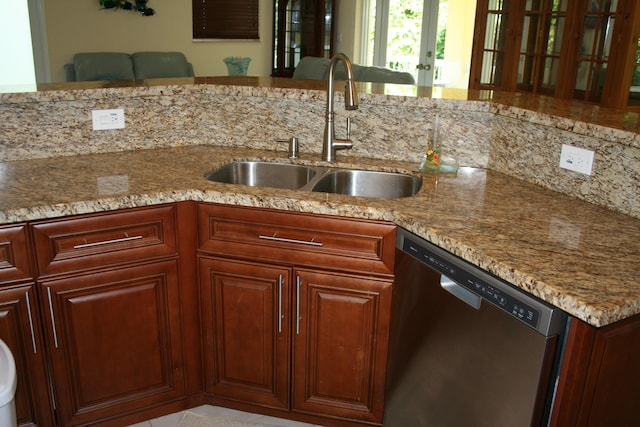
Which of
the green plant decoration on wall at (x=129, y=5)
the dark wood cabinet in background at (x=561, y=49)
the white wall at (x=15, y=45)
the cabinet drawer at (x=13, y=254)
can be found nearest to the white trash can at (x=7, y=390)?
the cabinet drawer at (x=13, y=254)

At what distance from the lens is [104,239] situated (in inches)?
76.1

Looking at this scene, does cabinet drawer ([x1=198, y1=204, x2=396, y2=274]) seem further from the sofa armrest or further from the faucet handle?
the sofa armrest

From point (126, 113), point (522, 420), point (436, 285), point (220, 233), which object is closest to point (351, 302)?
point (436, 285)

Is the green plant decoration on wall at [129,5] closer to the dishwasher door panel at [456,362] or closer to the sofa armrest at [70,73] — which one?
the sofa armrest at [70,73]

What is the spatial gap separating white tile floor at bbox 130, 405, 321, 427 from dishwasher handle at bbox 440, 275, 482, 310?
93cm

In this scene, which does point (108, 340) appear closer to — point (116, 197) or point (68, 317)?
point (68, 317)

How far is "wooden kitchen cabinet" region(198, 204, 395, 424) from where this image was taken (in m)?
1.96

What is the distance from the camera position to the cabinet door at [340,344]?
1989 millimetres

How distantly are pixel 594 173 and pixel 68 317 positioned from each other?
1.77 m

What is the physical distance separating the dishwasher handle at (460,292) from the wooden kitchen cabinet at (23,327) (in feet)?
4.09

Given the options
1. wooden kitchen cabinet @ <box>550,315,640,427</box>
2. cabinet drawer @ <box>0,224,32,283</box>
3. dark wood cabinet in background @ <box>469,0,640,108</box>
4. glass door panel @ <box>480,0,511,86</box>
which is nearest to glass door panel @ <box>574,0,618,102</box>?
dark wood cabinet in background @ <box>469,0,640,108</box>

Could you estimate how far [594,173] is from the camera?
195cm

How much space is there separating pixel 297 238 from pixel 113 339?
2.38 ft

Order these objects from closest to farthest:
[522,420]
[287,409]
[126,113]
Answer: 1. [522,420]
2. [287,409]
3. [126,113]
